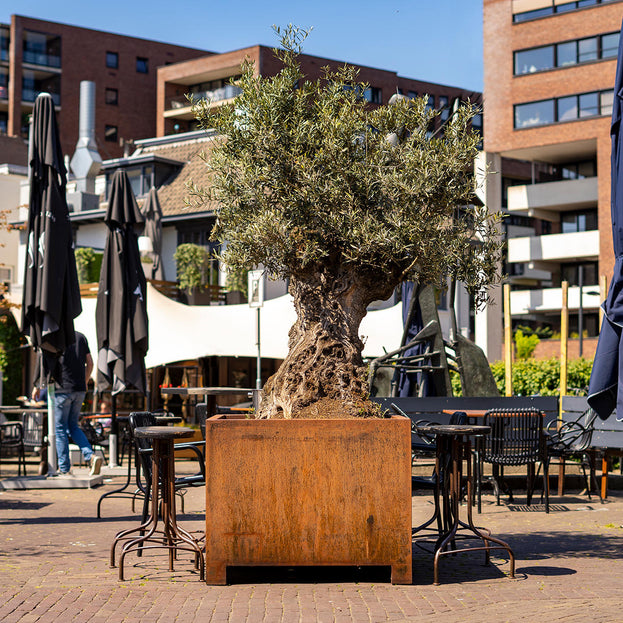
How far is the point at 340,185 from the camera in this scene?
6805 mm

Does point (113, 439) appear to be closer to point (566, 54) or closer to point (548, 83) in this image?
point (548, 83)

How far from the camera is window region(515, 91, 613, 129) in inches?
1684

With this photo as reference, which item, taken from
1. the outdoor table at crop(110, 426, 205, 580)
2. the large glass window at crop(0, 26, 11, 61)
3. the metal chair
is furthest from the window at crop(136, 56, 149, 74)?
the outdoor table at crop(110, 426, 205, 580)

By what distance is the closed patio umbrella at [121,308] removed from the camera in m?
13.1

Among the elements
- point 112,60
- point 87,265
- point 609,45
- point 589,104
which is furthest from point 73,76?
point 609,45

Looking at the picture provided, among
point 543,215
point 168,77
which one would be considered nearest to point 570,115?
point 543,215

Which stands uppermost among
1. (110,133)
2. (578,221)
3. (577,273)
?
(110,133)

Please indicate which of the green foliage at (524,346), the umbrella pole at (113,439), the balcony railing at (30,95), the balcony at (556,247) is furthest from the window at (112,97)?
the umbrella pole at (113,439)

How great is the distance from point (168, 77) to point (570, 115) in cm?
2892

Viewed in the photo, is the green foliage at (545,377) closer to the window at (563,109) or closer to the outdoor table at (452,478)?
the outdoor table at (452,478)

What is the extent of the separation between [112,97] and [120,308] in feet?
182

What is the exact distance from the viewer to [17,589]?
6.07m

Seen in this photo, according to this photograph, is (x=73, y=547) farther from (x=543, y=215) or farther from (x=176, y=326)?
(x=543, y=215)

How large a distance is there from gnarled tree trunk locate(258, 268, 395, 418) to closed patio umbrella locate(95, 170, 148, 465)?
633 centimetres
